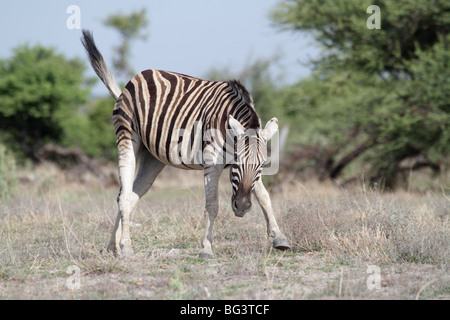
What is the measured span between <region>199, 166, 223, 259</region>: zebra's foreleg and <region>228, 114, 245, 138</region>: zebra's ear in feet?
1.63

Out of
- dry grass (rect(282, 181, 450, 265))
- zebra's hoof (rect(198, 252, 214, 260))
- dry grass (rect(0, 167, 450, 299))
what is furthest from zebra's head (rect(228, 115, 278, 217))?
dry grass (rect(282, 181, 450, 265))

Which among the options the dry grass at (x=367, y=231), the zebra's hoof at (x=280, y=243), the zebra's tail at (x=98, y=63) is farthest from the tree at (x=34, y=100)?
the zebra's hoof at (x=280, y=243)

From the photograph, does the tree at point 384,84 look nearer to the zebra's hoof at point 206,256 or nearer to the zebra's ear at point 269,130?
the zebra's ear at point 269,130

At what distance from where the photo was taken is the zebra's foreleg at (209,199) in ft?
19.6

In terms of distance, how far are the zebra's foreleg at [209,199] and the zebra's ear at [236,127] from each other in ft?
1.63

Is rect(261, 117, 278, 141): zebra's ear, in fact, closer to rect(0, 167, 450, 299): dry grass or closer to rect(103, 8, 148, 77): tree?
rect(0, 167, 450, 299): dry grass

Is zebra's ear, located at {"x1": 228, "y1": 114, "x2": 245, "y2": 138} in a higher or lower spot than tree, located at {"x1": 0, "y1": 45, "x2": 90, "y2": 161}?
lower

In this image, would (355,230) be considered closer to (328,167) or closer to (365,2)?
(328,167)

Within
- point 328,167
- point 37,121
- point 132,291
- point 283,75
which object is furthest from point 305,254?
point 283,75

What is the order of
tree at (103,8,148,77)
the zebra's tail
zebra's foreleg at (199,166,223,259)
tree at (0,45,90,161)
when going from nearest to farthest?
1. zebra's foreleg at (199,166,223,259)
2. the zebra's tail
3. tree at (0,45,90,161)
4. tree at (103,8,148,77)

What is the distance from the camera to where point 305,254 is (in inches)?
246

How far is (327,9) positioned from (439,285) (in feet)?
42.5

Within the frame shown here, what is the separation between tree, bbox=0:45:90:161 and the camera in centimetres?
2002

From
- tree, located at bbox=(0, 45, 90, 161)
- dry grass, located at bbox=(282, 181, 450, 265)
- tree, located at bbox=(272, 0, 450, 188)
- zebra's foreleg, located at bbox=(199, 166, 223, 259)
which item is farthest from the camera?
tree, located at bbox=(0, 45, 90, 161)
